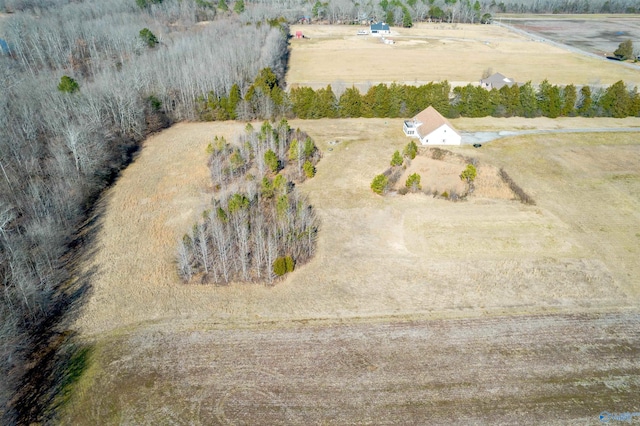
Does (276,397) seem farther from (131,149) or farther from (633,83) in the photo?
(633,83)

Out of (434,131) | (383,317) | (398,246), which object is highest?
(434,131)

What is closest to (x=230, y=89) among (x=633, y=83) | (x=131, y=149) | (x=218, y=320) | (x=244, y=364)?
(x=131, y=149)

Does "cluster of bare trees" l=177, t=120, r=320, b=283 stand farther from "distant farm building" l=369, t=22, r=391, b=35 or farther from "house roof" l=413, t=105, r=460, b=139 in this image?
"distant farm building" l=369, t=22, r=391, b=35

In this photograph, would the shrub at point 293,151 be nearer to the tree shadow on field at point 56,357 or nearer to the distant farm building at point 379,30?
the tree shadow on field at point 56,357

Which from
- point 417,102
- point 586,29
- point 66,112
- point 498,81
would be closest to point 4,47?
point 66,112

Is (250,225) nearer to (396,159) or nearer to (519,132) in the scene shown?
(396,159)

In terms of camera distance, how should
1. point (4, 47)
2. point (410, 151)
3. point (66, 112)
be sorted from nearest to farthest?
1. point (410, 151)
2. point (66, 112)
3. point (4, 47)
